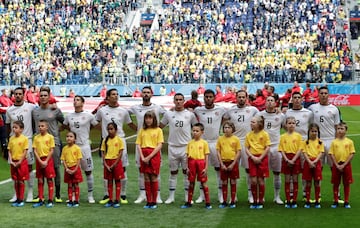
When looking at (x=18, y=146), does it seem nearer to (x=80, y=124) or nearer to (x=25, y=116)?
(x=25, y=116)

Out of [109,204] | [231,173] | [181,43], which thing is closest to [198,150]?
[231,173]

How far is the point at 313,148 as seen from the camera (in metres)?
10.8

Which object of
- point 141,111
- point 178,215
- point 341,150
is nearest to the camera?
point 178,215

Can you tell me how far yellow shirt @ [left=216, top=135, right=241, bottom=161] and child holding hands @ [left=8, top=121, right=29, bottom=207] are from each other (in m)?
2.94

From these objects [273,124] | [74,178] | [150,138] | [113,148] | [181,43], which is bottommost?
[74,178]

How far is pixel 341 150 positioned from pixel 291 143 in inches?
29.1

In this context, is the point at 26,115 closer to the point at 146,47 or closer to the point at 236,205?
the point at 236,205

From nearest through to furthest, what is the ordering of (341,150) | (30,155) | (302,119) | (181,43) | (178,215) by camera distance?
1. (178,215)
2. (341,150)
3. (302,119)
4. (30,155)
5. (181,43)

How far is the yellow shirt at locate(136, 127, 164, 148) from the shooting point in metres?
10.9

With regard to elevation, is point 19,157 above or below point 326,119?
below

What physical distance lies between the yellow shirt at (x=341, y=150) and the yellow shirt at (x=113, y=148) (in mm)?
3152

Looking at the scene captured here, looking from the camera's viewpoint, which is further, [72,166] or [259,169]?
[72,166]

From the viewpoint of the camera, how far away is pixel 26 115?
1162 cm

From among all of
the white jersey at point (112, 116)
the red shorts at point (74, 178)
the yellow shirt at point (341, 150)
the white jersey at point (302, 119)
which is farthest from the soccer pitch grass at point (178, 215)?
the white jersey at point (112, 116)
